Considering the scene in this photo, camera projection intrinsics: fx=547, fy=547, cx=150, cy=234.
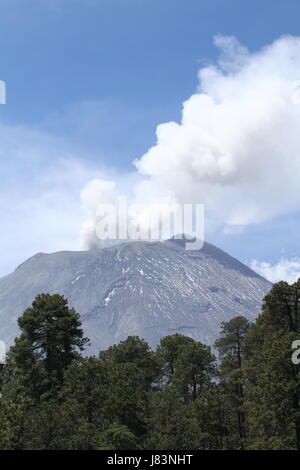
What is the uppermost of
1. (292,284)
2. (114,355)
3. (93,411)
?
(292,284)

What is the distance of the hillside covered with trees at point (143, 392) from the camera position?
39094mm

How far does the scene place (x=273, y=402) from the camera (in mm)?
40312

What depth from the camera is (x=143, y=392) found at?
153ft

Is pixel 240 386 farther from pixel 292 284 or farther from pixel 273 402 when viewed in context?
pixel 273 402

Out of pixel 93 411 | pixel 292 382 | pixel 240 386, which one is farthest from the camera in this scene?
pixel 240 386

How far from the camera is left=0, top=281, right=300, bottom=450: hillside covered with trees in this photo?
39.1 metres
